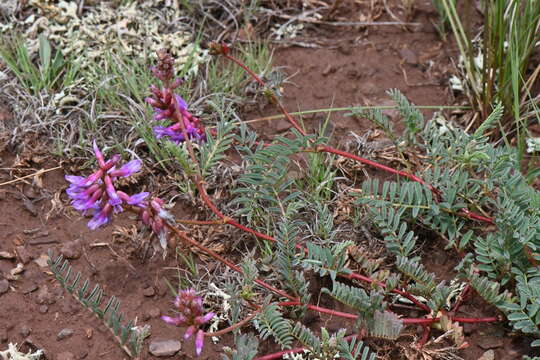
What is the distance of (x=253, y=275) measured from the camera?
2.48 metres

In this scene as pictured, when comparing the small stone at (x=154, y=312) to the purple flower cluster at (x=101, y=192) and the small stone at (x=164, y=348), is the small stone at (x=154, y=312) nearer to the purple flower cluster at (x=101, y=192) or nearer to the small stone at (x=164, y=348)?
the small stone at (x=164, y=348)

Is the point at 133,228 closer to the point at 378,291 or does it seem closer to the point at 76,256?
the point at 76,256

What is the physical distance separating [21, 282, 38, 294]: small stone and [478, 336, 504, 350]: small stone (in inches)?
70.7

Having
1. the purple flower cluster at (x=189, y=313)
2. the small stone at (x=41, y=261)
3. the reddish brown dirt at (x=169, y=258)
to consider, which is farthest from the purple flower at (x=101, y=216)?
the small stone at (x=41, y=261)

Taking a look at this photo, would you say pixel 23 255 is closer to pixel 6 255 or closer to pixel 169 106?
pixel 6 255

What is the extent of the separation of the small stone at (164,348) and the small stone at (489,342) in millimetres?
1173

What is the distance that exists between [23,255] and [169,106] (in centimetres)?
94

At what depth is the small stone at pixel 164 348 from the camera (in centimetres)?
260

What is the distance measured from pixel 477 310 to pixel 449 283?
15 centimetres

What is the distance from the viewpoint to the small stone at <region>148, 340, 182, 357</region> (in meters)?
2.60

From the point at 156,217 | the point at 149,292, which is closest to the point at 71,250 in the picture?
the point at 149,292

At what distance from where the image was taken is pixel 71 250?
2.90 metres

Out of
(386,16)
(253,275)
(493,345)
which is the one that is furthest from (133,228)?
(386,16)

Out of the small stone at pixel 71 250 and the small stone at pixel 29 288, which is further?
the small stone at pixel 71 250
